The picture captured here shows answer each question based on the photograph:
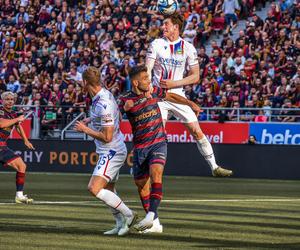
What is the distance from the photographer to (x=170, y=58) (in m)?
15.6

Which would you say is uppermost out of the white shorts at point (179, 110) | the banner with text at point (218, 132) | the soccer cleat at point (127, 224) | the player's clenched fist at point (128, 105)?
the player's clenched fist at point (128, 105)

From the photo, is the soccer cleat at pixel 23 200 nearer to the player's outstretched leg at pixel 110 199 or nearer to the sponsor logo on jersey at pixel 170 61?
the sponsor logo on jersey at pixel 170 61

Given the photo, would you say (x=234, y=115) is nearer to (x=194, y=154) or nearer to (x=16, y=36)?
(x=194, y=154)

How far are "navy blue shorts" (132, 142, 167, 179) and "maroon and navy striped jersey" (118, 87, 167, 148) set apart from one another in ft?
0.19

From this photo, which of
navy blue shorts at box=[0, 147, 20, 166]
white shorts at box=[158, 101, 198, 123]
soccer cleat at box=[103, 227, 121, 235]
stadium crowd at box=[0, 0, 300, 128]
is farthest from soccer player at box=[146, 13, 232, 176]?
stadium crowd at box=[0, 0, 300, 128]

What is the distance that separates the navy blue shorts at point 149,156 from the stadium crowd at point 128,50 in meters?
15.8

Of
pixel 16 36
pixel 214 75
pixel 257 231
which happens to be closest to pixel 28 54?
pixel 16 36

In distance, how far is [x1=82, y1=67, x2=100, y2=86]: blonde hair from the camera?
12383 millimetres

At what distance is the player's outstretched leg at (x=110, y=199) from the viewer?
12.4 metres

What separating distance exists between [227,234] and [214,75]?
1967 centimetres

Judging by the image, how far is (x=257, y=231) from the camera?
12.9 metres

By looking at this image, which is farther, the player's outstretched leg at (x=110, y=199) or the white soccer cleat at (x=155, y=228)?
the white soccer cleat at (x=155, y=228)

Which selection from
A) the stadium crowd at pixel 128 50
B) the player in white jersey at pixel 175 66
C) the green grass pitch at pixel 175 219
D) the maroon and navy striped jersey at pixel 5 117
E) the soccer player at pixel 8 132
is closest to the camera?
the green grass pitch at pixel 175 219

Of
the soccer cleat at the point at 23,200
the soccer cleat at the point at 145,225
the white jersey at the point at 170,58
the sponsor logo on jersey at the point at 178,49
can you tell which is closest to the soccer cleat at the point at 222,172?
the white jersey at the point at 170,58
